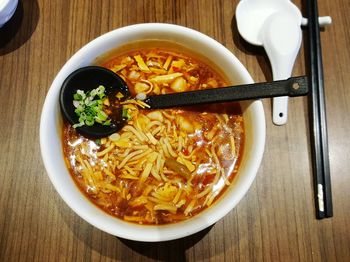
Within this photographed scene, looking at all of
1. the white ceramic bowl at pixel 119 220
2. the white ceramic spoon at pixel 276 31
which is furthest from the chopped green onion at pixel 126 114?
the white ceramic spoon at pixel 276 31

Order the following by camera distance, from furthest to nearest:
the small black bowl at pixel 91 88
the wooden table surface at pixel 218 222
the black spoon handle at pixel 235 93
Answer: the wooden table surface at pixel 218 222
the small black bowl at pixel 91 88
the black spoon handle at pixel 235 93

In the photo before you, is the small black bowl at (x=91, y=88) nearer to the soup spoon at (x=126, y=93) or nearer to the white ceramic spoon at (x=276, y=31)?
the soup spoon at (x=126, y=93)

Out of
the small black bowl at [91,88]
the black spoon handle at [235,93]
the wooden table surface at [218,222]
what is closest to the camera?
the black spoon handle at [235,93]

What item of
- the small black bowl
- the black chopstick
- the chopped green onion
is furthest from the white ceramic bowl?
the black chopstick

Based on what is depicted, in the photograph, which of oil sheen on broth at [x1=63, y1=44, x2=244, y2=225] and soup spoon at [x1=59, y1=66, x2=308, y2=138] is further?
oil sheen on broth at [x1=63, y1=44, x2=244, y2=225]

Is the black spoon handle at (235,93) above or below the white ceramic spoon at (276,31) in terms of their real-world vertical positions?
below

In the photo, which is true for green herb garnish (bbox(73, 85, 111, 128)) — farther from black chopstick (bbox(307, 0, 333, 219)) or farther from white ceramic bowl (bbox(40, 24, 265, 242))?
black chopstick (bbox(307, 0, 333, 219))
